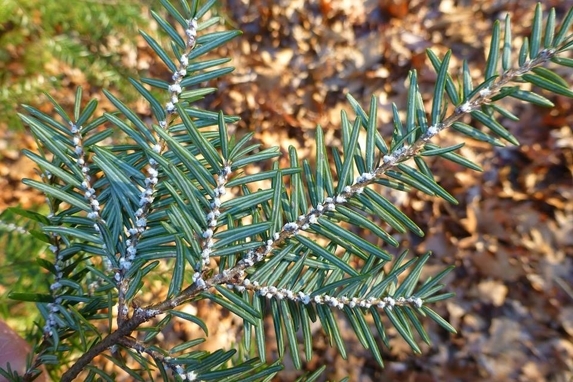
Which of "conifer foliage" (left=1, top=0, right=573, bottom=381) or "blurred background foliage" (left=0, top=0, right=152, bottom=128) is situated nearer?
"conifer foliage" (left=1, top=0, right=573, bottom=381)

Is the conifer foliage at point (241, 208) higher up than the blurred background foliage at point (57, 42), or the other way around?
the blurred background foliage at point (57, 42)

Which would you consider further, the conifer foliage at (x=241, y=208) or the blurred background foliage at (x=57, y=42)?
the blurred background foliage at (x=57, y=42)

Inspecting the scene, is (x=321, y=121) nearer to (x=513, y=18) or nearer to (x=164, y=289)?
(x=513, y=18)

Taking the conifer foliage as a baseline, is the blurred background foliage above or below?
above

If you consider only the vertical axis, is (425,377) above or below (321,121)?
below

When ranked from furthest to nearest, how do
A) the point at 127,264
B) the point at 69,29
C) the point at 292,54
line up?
the point at 292,54 → the point at 69,29 → the point at 127,264

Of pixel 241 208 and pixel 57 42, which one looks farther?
pixel 57 42

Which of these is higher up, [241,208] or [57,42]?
[57,42]

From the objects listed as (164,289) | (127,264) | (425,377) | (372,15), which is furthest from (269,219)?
(372,15)

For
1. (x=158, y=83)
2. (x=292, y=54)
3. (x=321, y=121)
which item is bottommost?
(x=158, y=83)

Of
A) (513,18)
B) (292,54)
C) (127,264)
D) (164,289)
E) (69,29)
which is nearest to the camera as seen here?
(127,264)

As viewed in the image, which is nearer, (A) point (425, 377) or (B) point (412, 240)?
(A) point (425, 377)
